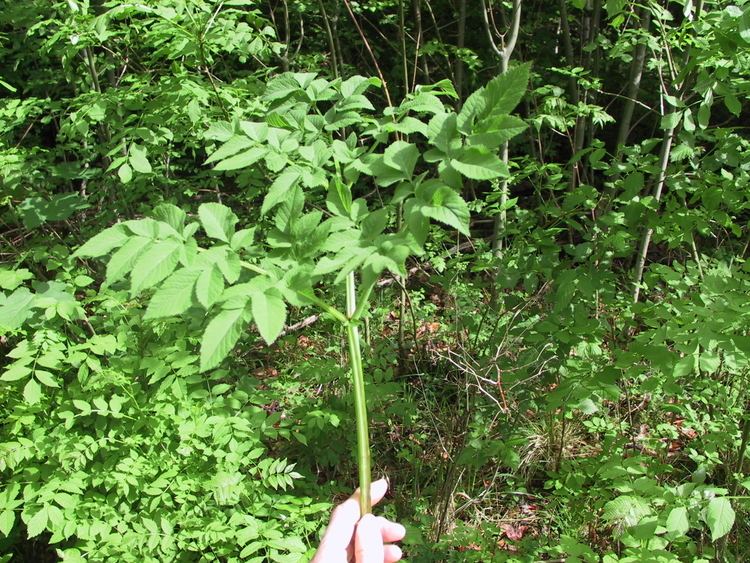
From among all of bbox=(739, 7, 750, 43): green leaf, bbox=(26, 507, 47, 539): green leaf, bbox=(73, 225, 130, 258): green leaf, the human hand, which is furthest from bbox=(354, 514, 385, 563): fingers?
bbox=(739, 7, 750, 43): green leaf

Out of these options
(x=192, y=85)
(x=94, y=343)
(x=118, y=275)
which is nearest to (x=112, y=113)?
(x=192, y=85)

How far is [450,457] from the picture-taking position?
2.85 metres

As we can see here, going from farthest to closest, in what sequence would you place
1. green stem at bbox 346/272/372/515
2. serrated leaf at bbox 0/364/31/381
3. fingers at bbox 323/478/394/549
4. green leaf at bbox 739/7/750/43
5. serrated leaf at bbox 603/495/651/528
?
serrated leaf at bbox 0/364/31/381
serrated leaf at bbox 603/495/651/528
green leaf at bbox 739/7/750/43
fingers at bbox 323/478/394/549
green stem at bbox 346/272/372/515

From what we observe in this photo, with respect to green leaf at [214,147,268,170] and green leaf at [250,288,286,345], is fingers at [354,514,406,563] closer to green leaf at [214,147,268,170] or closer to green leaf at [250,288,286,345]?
green leaf at [250,288,286,345]

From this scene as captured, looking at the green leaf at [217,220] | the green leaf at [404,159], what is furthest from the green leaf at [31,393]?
the green leaf at [404,159]

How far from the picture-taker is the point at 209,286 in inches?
45.0

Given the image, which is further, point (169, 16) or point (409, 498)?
point (409, 498)

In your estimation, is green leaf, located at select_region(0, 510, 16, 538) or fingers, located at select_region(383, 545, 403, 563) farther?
green leaf, located at select_region(0, 510, 16, 538)

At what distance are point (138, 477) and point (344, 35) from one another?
4557 millimetres

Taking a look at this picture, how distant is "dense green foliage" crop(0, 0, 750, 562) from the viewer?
1.25 meters

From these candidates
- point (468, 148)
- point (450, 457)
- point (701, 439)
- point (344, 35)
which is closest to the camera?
point (468, 148)

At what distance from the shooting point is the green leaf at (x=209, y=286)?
1111 millimetres

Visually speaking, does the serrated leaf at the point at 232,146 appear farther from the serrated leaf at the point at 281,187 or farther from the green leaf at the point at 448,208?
the green leaf at the point at 448,208

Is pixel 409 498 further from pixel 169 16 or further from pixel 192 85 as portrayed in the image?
pixel 169 16
